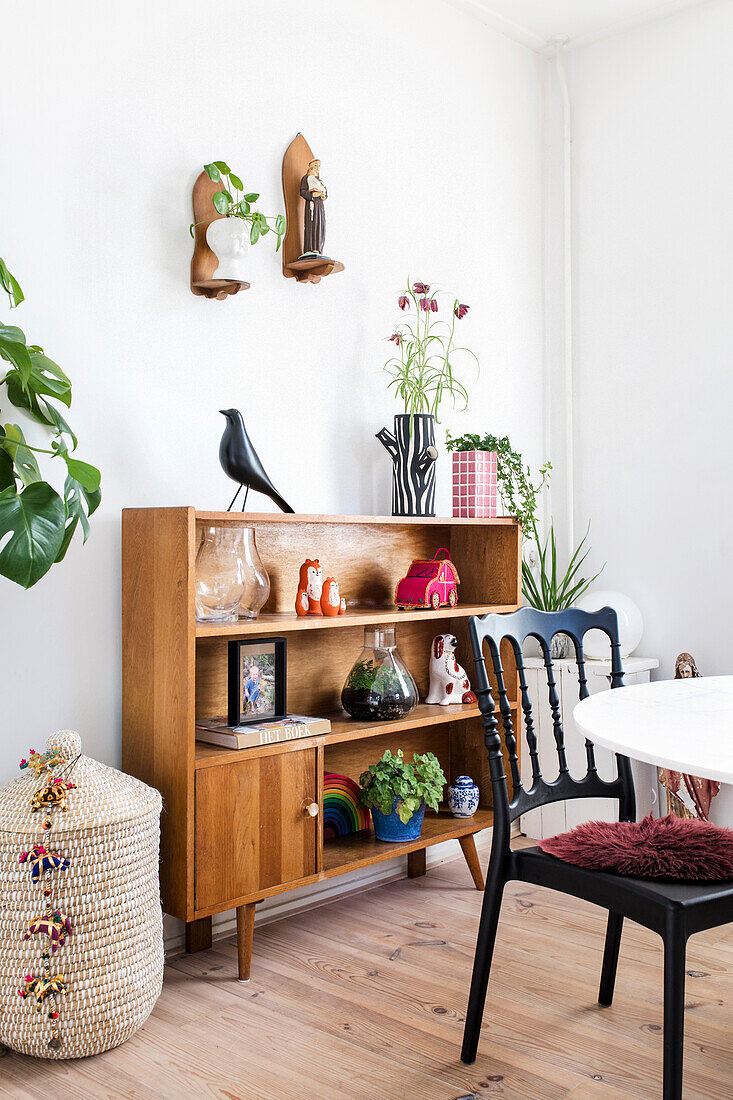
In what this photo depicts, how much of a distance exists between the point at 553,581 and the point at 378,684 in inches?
43.3

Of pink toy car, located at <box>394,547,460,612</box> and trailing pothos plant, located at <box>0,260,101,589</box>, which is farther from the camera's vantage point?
pink toy car, located at <box>394,547,460,612</box>

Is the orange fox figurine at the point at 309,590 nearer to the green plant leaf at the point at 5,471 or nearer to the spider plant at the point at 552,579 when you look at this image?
the green plant leaf at the point at 5,471

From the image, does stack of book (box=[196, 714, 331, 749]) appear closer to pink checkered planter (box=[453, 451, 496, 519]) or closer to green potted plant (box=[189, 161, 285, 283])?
pink checkered planter (box=[453, 451, 496, 519])

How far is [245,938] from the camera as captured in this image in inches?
89.6

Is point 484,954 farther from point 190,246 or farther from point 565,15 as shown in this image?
point 565,15

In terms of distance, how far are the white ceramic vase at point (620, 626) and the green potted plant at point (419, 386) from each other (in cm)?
83

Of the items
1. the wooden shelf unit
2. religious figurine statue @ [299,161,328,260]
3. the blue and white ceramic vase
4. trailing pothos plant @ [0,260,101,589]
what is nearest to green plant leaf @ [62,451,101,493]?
trailing pothos plant @ [0,260,101,589]

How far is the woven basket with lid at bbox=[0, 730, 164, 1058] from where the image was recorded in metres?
1.88

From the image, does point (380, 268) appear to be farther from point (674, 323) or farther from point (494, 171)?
point (674, 323)

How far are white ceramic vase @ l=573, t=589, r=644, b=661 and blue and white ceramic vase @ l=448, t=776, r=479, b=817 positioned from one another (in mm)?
724

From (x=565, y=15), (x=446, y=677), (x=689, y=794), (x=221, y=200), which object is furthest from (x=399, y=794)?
(x=565, y=15)

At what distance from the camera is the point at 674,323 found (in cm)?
346

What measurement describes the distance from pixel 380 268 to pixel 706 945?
2150 millimetres

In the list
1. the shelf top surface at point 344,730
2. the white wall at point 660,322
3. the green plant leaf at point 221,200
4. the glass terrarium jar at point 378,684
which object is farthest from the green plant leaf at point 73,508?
the white wall at point 660,322
